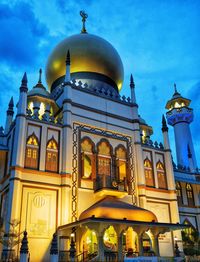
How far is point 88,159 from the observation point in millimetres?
19484

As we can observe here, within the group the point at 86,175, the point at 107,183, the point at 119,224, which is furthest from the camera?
the point at 86,175

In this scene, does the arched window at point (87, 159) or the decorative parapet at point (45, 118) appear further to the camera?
the arched window at point (87, 159)

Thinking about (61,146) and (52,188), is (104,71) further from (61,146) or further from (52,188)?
(52,188)

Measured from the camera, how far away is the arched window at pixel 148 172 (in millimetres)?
21578

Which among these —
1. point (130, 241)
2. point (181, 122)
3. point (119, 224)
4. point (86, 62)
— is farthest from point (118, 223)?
point (181, 122)

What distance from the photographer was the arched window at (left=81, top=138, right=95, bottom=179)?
19.0 m

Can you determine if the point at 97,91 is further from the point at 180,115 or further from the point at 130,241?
the point at 180,115

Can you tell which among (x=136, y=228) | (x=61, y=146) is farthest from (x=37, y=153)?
(x=136, y=228)

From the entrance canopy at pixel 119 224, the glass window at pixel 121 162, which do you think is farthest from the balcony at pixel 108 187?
the entrance canopy at pixel 119 224

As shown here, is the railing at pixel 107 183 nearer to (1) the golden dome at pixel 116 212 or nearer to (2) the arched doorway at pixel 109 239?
(1) the golden dome at pixel 116 212

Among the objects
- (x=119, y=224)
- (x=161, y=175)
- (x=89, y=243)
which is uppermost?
(x=161, y=175)

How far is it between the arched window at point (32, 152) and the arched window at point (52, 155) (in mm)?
676

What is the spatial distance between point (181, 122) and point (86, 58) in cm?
1471

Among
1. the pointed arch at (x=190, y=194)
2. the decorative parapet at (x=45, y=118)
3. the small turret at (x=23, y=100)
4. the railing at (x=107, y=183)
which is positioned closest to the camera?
the small turret at (x=23, y=100)
